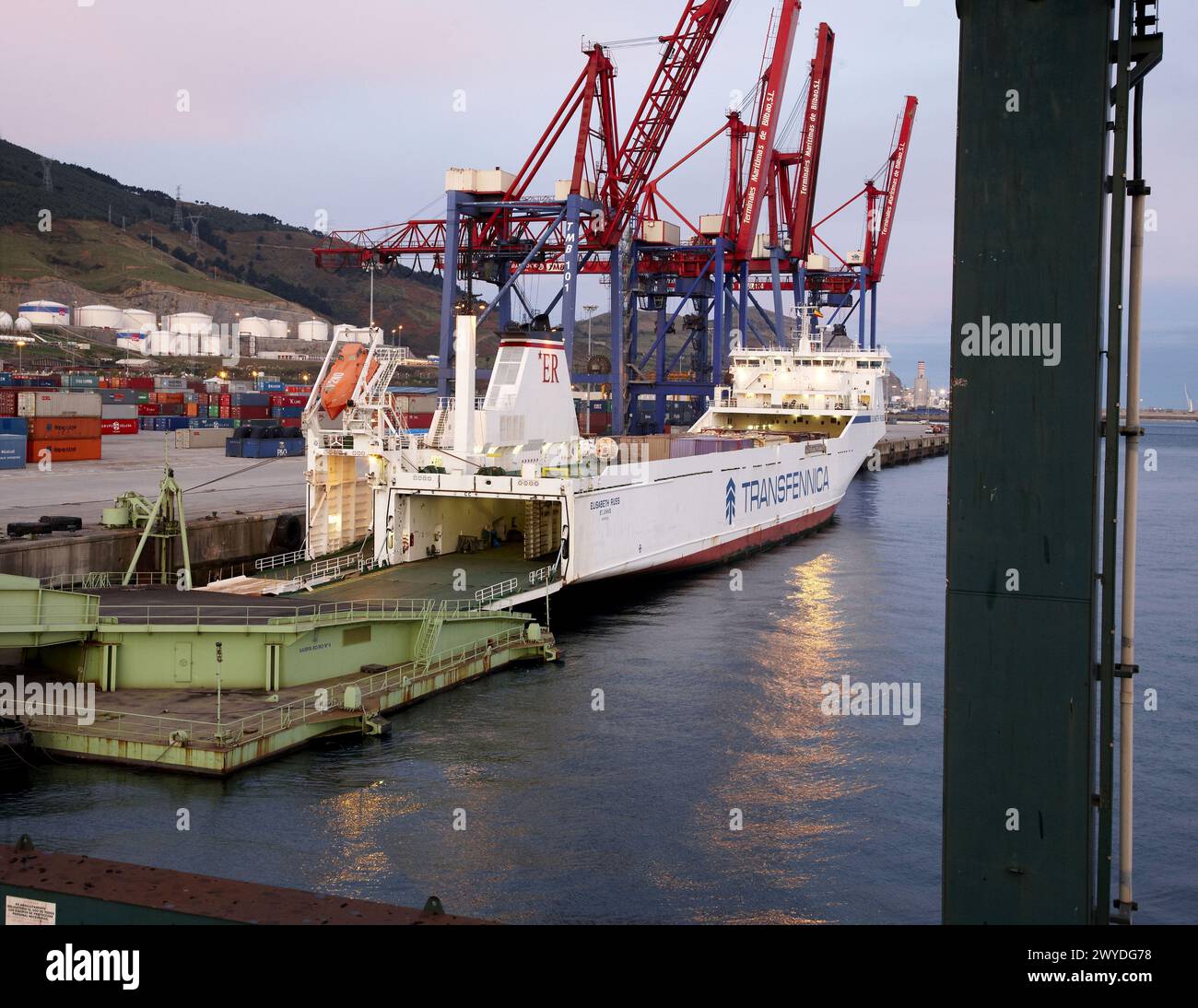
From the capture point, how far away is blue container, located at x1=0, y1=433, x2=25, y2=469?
174 feet

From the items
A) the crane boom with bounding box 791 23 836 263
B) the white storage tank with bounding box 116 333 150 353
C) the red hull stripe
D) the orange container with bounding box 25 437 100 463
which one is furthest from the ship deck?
the white storage tank with bounding box 116 333 150 353

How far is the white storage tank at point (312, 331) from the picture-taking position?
191 metres

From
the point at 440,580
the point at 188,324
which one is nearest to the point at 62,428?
the point at 440,580

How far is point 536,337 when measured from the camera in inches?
1323

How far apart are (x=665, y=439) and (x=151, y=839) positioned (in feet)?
82.5

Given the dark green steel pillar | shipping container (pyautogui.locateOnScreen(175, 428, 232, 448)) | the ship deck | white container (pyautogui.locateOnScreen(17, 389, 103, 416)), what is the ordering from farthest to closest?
shipping container (pyautogui.locateOnScreen(175, 428, 232, 448)), white container (pyautogui.locateOnScreen(17, 389, 103, 416)), the ship deck, the dark green steel pillar

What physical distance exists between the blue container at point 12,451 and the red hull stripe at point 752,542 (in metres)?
34.2

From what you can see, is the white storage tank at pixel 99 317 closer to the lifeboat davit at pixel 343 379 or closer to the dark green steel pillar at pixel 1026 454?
the lifeboat davit at pixel 343 379

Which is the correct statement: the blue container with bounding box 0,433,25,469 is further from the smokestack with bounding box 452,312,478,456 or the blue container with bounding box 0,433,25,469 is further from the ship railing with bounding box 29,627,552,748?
the ship railing with bounding box 29,627,552,748

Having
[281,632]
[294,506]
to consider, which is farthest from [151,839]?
[294,506]

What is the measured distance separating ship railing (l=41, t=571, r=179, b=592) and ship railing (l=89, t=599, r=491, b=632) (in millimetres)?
3325

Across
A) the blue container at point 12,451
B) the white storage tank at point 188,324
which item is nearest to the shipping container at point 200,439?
the blue container at point 12,451

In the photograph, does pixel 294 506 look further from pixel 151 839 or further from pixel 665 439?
pixel 151 839

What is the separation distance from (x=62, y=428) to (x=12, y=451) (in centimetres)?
434
